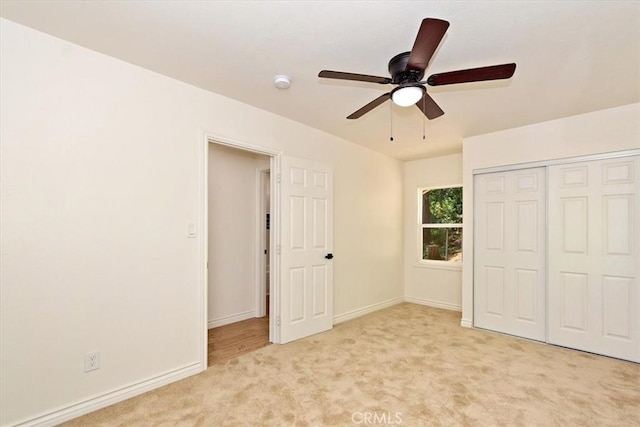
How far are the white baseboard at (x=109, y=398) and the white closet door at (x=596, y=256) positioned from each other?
377 centimetres

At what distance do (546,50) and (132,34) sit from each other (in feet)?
8.95

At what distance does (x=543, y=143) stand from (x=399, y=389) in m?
3.08

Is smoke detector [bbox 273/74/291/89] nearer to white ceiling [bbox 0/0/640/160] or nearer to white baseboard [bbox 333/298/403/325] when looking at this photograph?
white ceiling [bbox 0/0/640/160]

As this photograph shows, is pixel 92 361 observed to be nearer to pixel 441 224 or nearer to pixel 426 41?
pixel 426 41

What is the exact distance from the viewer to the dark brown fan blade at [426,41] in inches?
54.4

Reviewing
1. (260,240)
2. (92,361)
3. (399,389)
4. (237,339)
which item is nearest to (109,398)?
(92,361)

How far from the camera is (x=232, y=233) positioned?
423cm

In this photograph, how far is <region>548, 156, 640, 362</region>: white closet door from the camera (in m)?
3.01

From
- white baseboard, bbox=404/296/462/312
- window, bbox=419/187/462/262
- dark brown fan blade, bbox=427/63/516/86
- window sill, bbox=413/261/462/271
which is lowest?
white baseboard, bbox=404/296/462/312

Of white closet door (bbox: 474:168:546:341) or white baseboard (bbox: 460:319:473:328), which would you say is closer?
white closet door (bbox: 474:168:546:341)

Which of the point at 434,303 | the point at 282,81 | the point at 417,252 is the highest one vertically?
the point at 282,81

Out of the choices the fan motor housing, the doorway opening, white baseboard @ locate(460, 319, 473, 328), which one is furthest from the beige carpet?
the fan motor housing

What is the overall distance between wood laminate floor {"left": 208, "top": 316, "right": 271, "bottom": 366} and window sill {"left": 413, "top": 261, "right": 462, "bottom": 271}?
8.75ft

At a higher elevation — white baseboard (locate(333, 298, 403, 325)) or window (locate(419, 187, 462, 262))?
window (locate(419, 187, 462, 262))
